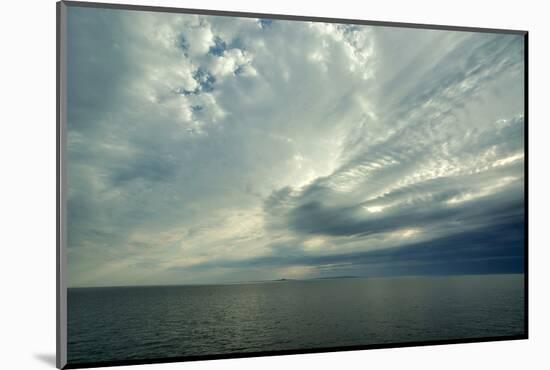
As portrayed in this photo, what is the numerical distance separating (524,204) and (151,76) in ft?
26.6

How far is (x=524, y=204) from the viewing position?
9.41 metres

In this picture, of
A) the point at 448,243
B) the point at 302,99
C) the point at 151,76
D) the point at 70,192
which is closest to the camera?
the point at 70,192

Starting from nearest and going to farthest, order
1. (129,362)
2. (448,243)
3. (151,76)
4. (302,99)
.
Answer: (129,362) < (151,76) < (302,99) < (448,243)

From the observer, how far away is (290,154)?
959 cm

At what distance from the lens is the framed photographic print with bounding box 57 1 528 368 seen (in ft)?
27.7

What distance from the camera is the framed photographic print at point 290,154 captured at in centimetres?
845

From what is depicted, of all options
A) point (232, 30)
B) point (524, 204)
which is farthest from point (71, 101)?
point (524, 204)

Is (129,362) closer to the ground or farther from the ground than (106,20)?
closer to the ground

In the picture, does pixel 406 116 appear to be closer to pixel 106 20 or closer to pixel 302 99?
pixel 302 99

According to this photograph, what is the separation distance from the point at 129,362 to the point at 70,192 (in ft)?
10.1

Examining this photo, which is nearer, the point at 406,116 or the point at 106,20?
the point at 106,20

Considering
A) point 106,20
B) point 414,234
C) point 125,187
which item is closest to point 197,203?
point 125,187

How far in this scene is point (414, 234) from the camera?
32.6ft

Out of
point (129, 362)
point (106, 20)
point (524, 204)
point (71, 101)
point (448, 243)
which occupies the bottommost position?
point (129, 362)
